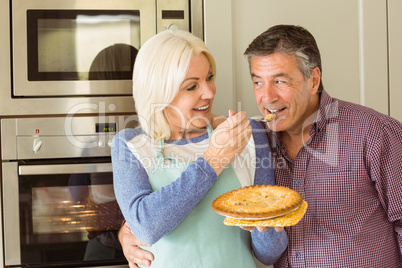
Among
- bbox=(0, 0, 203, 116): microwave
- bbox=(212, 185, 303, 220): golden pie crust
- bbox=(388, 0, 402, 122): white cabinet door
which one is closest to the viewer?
bbox=(212, 185, 303, 220): golden pie crust

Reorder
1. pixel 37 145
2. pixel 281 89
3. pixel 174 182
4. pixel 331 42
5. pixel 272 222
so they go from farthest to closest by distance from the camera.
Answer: pixel 331 42 < pixel 37 145 < pixel 281 89 < pixel 174 182 < pixel 272 222

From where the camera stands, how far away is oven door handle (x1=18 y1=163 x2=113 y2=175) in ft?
5.75

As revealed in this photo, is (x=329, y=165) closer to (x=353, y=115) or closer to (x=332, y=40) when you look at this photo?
(x=353, y=115)

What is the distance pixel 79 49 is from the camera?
5.82 feet

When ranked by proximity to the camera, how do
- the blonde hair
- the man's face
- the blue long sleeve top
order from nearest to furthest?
the blue long sleeve top → the blonde hair → the man's face

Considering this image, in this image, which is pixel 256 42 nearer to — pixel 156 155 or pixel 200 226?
pixel 156 155

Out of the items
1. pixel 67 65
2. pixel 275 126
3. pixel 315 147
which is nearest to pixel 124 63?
pixel 67 65

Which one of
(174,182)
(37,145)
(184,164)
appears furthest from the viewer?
(37,145)

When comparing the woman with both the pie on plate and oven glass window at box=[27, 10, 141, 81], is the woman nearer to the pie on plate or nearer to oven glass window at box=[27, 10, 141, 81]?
the pie on plate

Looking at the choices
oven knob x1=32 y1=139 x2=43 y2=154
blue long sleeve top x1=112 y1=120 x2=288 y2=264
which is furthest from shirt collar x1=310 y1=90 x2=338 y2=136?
oven knob x1=32 y1=139 x2=43 y2=154

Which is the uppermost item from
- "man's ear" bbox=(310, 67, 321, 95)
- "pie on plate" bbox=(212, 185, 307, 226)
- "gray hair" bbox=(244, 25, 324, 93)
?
"gray hair" bbox=(244, 25, 324, 93)

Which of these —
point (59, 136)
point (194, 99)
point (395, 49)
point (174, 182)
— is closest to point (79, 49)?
point (59, 136)

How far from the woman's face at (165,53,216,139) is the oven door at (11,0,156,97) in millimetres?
420

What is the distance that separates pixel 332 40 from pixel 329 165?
62 cm
